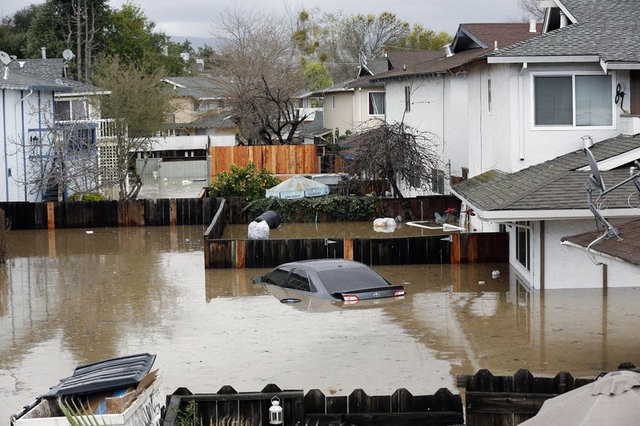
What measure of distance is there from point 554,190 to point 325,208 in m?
18.1

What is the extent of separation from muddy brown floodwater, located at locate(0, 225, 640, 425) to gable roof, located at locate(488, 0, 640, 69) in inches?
232

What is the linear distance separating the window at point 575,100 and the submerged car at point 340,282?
21.9ft

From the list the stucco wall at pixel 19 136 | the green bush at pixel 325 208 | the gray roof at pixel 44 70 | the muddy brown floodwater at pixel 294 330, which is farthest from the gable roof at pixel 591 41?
the gray roof at pixel 44 70

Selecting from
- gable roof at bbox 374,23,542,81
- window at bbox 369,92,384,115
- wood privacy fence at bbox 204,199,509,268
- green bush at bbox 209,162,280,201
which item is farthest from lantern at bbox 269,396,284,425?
window at bbox 369,92,384,115

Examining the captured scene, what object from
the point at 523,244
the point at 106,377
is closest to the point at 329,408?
the point at 106,377

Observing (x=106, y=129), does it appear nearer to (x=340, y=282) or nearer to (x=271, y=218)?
(x=271, y=218)

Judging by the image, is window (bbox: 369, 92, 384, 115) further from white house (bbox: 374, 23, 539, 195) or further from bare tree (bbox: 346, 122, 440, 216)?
bare tree (bbox: 346, 122, 440, 216)

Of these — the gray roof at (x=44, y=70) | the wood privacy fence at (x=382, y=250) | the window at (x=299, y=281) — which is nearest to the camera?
the window at (x=299, y=281)

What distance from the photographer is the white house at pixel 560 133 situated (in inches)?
977

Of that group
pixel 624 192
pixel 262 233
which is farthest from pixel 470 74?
pixel 624 192

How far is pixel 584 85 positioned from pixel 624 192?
186 inches

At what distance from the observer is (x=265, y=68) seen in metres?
76.2

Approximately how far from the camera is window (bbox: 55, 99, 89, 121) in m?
55.2

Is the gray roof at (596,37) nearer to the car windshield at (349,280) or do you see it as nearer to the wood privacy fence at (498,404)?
the car windshield at (349,280)
